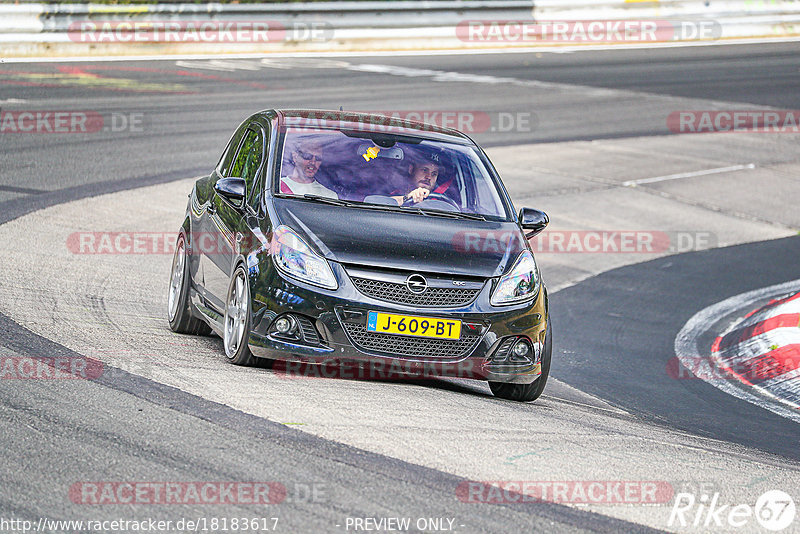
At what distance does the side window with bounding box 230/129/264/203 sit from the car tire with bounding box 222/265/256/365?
0.79m

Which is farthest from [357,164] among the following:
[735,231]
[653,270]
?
[735,231]

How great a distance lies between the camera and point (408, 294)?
7191 mm

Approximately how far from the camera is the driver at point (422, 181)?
8078 millimetres

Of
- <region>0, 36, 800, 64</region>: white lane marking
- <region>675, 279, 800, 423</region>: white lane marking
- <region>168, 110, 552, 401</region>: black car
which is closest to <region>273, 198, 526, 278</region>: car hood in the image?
<region>168, 110, 552, 401</region>: black car

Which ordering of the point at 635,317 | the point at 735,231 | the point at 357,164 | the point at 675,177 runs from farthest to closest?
the point at 675,177 → the point at 735,231 → the point at 635,317 → the point at 357,164

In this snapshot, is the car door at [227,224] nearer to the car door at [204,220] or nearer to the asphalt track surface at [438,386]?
the car door at [204,220]

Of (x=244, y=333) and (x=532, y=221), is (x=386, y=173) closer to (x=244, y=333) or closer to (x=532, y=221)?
(x=532, y=221)

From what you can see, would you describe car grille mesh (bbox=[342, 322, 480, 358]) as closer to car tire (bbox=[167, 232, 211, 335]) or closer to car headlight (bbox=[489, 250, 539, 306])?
car headlight (bbox=[489, 250, 539, 306])

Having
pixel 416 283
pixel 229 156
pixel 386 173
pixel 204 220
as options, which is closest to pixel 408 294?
pixel 416 283

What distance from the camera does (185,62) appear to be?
A: 85.1ft

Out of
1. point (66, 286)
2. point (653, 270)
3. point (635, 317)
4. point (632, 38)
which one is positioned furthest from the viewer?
point (632, 38)

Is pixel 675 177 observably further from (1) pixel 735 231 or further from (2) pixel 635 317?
(2) pixel 635 317

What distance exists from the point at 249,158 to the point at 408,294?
1987mm

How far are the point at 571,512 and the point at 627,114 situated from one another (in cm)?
1878
